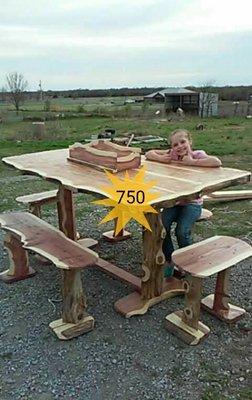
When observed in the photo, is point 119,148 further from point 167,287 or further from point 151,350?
point 151,350

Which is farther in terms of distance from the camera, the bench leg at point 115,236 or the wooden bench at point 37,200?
the bench leg at point 115,236

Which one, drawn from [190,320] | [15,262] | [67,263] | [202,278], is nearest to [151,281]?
[190,320]

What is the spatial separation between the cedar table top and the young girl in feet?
0.20

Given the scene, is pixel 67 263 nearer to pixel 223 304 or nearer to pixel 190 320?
pixel 190 320

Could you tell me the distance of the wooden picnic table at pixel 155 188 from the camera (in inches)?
100

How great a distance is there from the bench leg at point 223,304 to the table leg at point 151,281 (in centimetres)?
33

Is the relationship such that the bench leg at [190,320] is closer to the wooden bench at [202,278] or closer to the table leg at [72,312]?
the wooden bench at [202,278]

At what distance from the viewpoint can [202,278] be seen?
2.37 meters

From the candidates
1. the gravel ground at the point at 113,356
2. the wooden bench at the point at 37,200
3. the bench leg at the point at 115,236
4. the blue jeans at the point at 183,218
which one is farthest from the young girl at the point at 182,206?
the wooden bench at the point at 37,200

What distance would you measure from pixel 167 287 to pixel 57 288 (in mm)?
821

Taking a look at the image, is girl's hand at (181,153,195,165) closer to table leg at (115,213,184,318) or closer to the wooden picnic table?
the wooden picnic table

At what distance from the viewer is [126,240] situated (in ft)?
13.5

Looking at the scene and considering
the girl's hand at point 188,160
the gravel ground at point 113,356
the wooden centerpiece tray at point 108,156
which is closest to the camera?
the gravel ground at point 113,356

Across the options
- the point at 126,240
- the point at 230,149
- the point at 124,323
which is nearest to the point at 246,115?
the point at 230,149
